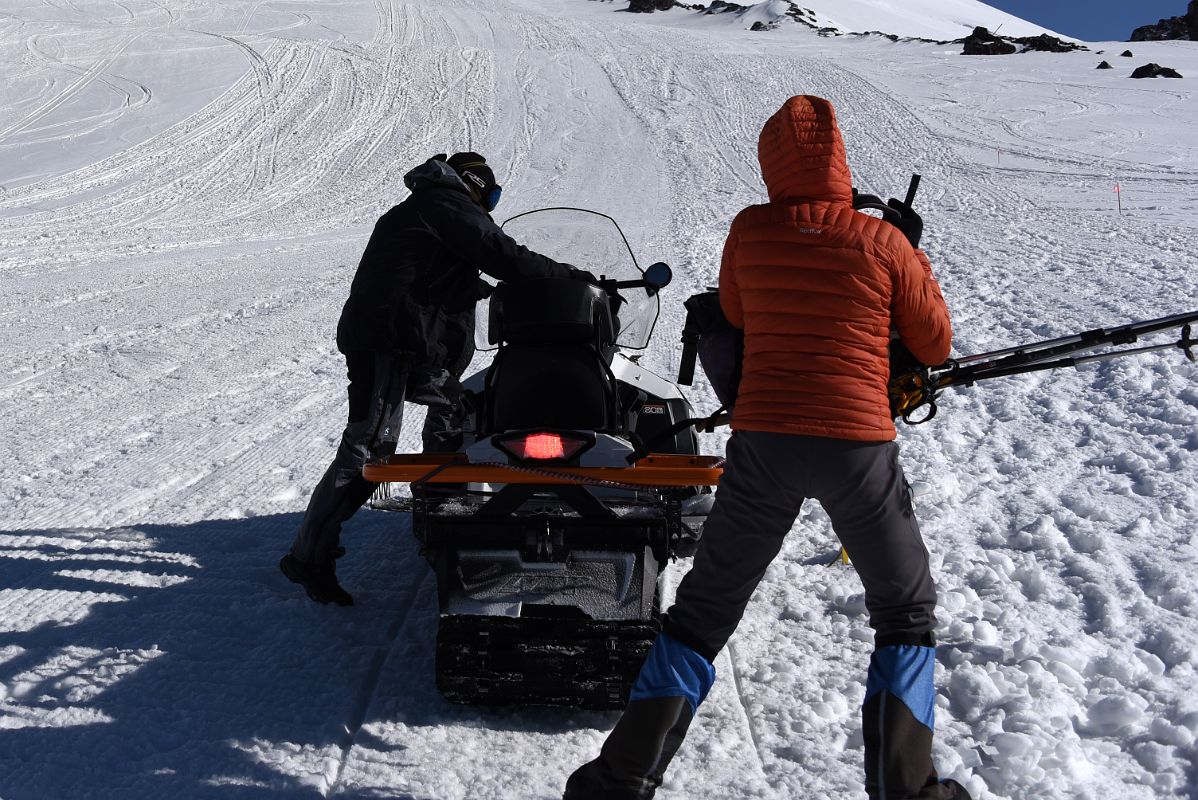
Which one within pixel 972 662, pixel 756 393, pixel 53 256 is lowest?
pixel 53 256

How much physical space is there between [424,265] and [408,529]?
1373 millimetres

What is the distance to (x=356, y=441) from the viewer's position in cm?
365

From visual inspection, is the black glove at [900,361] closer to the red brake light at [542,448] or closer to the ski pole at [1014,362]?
the ski pole at [1014,362]

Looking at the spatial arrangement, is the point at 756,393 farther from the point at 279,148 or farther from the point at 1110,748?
the point at 279,148

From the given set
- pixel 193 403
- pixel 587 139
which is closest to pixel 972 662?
pixel 193 403

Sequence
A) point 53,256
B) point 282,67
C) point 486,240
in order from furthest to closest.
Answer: point 282,67 → point 53,256 → point 486,240

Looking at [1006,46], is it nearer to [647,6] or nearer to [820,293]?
[647,6]

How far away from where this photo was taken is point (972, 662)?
129 inches

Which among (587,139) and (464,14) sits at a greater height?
(464,14)

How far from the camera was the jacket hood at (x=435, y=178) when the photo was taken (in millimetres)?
3598

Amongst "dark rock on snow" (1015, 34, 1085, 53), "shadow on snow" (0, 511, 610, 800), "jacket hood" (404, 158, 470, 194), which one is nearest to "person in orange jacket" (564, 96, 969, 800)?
"shadow on snow" (0, 511, 610, 800)

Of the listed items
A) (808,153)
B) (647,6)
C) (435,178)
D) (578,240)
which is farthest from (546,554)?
(647,6)

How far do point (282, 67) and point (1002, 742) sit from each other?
23.8 meters

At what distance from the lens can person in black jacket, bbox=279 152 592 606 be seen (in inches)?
139
